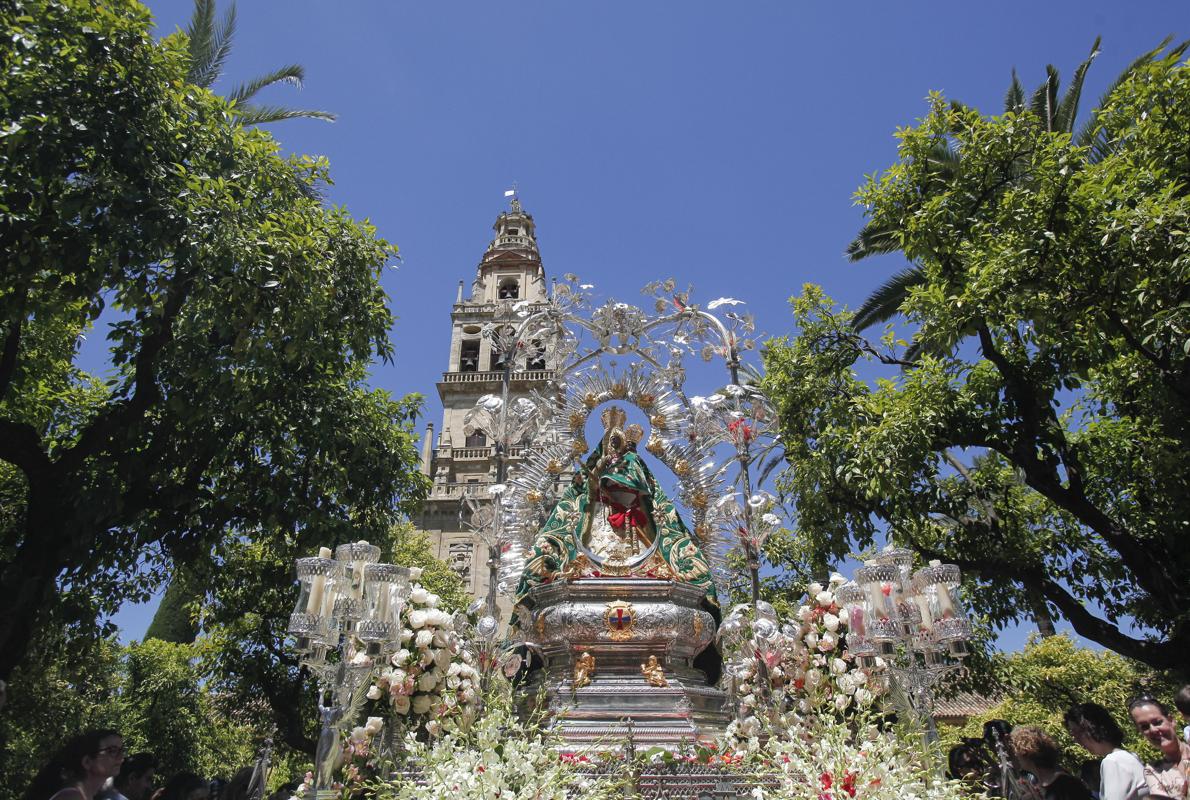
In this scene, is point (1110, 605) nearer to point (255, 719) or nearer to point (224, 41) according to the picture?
point (224, 41)

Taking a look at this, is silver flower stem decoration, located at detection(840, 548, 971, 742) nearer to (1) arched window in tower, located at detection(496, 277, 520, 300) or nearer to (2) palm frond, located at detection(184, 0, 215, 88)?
(2) palm frond, located at detection(184, 0, 215, 88)

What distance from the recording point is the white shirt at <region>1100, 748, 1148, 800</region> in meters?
4.48

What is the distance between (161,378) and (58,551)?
7.93ft

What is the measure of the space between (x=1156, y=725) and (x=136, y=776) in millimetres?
7508

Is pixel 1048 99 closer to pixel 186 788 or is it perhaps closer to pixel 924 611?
pixel 924 611

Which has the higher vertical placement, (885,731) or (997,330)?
(997,330)

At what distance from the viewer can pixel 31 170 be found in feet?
26.5

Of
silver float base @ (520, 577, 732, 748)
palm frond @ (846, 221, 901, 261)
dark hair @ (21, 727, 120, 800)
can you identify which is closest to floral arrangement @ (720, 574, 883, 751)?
silver float base @ (520, 577, 732, 748)

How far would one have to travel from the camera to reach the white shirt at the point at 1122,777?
448 centimetres

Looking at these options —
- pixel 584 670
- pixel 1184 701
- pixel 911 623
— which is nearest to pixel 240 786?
pixel 584 670

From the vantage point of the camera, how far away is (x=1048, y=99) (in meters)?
12.2

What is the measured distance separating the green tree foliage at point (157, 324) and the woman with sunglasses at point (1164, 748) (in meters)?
9.05

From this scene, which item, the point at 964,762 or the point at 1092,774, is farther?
the point at 1092,774

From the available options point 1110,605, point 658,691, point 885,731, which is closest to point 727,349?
point 658,691
